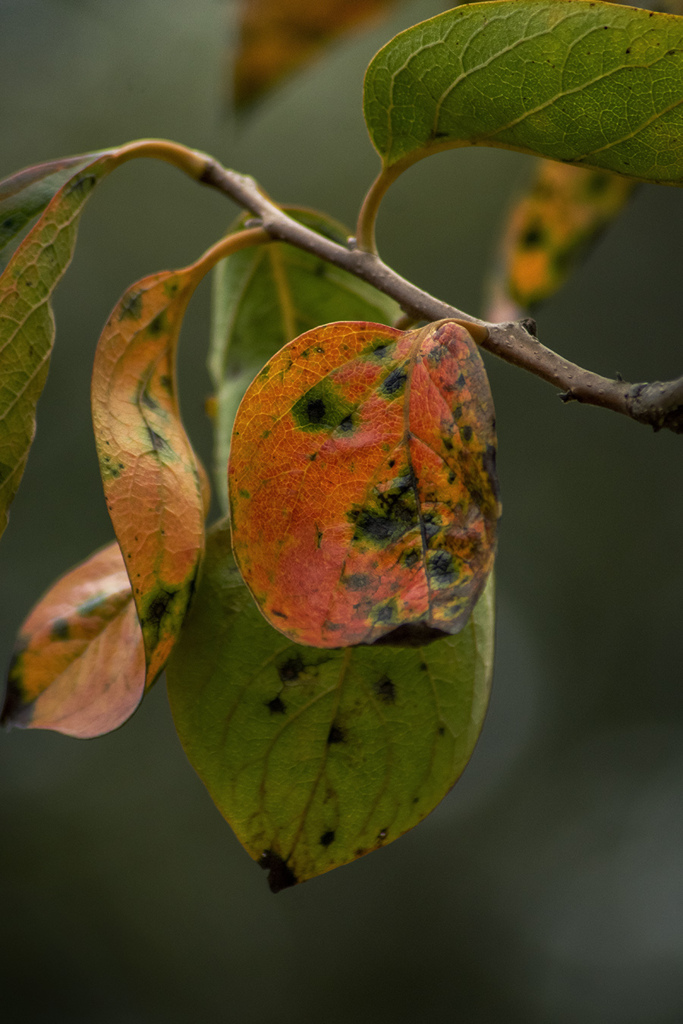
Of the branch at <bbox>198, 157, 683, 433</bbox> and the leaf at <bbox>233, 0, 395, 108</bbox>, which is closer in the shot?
the branch at <bbox>198, 157, 683, 433</bbox>

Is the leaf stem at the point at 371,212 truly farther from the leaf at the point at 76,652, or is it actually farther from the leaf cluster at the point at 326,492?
the leaf at the point at 76,652

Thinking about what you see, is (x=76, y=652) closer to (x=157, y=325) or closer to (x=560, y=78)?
(x=157, y=325)

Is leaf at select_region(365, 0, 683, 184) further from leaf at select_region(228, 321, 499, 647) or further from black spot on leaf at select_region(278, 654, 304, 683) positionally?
black spot on leaf at select_region(278, 654, 304, 683)

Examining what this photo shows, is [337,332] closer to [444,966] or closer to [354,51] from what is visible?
[354,51]

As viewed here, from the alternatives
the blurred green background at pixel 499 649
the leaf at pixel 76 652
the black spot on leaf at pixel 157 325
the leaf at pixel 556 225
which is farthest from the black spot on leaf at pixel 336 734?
the blurred green background at pixel 499 649

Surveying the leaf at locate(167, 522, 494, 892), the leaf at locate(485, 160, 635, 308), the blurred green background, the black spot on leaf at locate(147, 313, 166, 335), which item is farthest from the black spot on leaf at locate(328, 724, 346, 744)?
the blurred green background

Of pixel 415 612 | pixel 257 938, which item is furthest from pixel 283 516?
pixel 257 938
